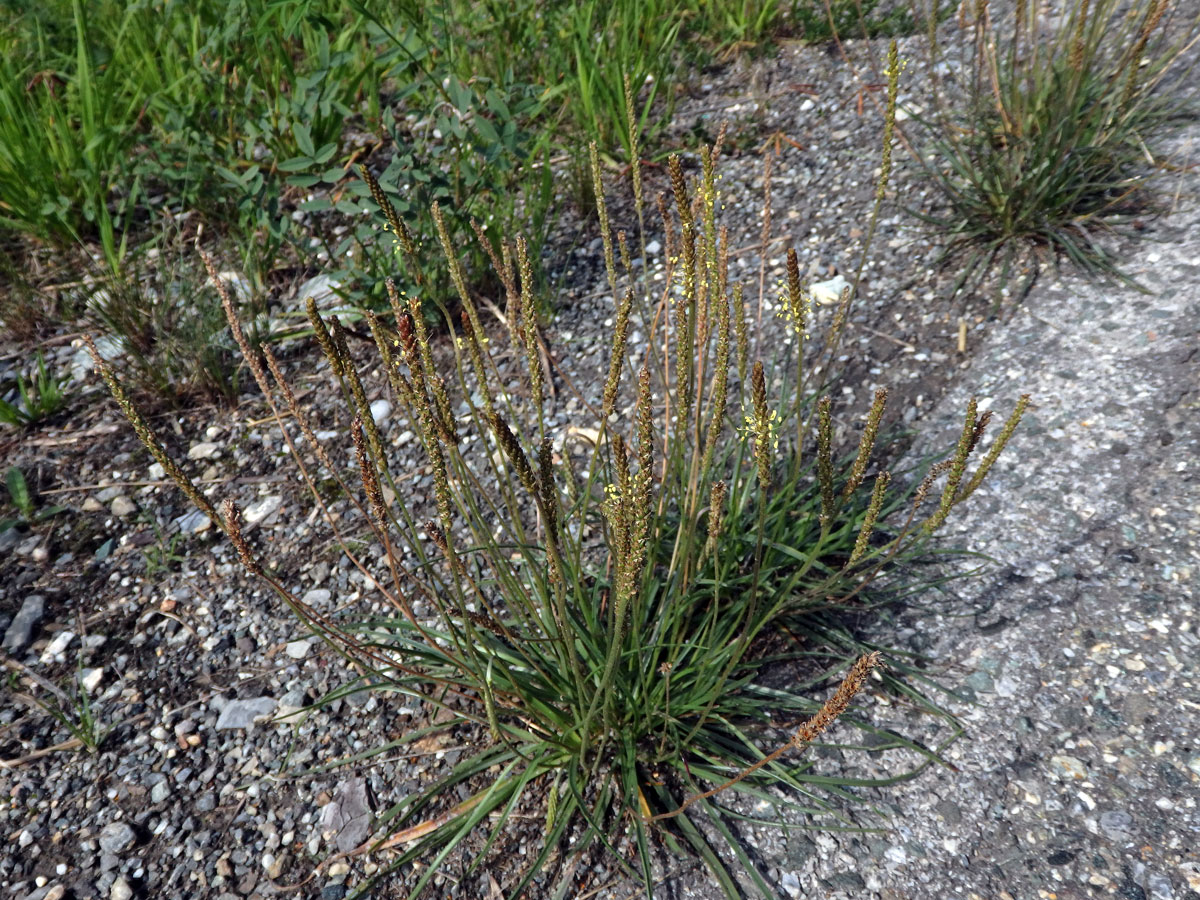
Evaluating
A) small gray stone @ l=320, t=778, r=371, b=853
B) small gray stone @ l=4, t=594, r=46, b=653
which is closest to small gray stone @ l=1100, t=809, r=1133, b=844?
small gray stone @ l=320, t=778, r=371, b=853

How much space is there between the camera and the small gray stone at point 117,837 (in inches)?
80.2

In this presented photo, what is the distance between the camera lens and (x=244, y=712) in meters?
2.28

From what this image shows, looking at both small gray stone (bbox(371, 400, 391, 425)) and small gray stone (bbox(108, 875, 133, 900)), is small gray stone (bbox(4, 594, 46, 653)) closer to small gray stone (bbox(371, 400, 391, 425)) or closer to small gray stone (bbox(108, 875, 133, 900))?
small gray stone (bbox(108, 875, 133, 900))

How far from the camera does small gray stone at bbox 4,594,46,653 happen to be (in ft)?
8.30

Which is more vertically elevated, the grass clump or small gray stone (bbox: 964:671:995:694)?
the grass clump

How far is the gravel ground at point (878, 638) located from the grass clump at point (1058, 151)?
0.15m

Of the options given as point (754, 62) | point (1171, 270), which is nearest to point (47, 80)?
point (754, 62)

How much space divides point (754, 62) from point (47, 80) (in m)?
3.27

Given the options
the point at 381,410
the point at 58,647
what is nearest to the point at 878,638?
the point at 381,410

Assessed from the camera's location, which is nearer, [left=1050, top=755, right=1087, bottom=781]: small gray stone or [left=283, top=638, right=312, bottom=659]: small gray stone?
[left=1050, top=755, right=1087, bottom=781]: small gray stone

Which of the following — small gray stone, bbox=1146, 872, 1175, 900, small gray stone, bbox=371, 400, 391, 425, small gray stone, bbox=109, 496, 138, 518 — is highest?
small gray stone, bbox=371, 400, 391, 425

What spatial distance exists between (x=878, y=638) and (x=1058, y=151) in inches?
75.1

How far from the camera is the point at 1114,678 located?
6.55 ft

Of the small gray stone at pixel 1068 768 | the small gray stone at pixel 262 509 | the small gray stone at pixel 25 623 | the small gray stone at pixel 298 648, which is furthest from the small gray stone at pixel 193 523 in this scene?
the small gray stone at pixel 1068 768
